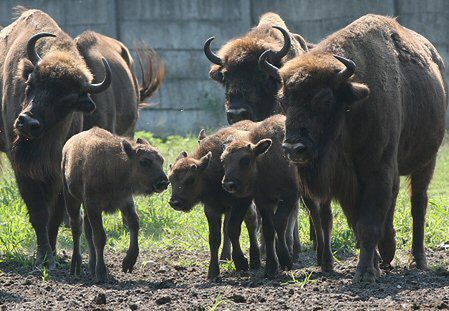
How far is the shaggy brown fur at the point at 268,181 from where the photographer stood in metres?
8.52

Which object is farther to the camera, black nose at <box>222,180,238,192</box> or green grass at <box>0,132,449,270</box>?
green grass at <box>0,132,449,270</box>

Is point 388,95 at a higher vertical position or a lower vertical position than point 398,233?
higher

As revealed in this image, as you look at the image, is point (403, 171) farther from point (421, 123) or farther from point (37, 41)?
point (37, 41)

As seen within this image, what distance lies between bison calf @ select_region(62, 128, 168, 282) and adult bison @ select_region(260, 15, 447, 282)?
125 centimetres

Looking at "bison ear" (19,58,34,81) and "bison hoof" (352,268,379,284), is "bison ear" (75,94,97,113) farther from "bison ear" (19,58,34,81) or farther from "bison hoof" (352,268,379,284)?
"bison hoof" (352,268,379,284)

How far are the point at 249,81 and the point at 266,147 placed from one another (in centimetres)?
199

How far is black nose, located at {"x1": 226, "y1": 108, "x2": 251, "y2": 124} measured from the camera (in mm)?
10227

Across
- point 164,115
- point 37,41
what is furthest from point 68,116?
point 164,115

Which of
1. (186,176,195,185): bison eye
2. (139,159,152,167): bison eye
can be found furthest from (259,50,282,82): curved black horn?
(139,159,152,167): bison eye

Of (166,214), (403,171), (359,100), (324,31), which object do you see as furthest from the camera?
(324,31)

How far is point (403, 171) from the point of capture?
30.3 ft

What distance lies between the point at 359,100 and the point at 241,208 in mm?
1559

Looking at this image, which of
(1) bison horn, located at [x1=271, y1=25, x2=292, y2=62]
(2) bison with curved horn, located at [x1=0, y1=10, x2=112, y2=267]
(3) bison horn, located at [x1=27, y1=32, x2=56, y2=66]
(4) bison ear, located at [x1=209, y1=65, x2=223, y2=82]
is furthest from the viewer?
(4) bison ear, located at [x1=209, y1=65, x2=223, y2=82]

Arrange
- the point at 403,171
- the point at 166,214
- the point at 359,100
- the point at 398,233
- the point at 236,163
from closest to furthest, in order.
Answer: the point at 359,100, the point at 236,163, the point at 403,171, the point at 398,233, the point at 166,214
